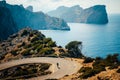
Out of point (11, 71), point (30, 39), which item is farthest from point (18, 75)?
point (30, 39)

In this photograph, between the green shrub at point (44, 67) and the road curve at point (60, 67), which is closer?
the road curve at point (60, 67)

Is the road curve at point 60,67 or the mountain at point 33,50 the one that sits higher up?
the mountain at point 33,50

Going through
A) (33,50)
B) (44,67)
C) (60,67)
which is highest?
(33,50)

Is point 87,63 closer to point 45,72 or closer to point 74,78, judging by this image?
point 45,72

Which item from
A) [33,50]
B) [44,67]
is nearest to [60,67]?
[44,67]

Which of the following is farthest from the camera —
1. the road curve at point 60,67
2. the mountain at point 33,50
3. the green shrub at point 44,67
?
the mountain at point 33,50

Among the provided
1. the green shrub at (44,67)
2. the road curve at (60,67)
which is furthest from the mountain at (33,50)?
the green shrub at (44,67)

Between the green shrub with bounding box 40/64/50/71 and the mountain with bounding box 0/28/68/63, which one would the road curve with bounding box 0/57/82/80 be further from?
the mountain with bounding box 0/28/68/63

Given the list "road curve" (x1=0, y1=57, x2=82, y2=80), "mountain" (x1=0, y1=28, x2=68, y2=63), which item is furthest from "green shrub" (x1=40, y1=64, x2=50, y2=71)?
"mountain" (x1=0, y1=28, x2=68, y2=63)

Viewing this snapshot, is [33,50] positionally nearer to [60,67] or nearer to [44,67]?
[44,67]

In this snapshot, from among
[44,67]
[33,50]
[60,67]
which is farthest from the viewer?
[33,50]

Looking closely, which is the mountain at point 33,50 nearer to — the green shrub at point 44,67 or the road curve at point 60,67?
the road curve at point 60,67

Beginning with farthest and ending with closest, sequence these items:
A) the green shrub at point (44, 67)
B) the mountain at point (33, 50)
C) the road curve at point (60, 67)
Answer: the mountain at point (33, 50)
the green shrub at point (44, 67)
the road curve at point (60, 67)

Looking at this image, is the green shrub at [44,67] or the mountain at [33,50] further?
the mountain at [33,50]
